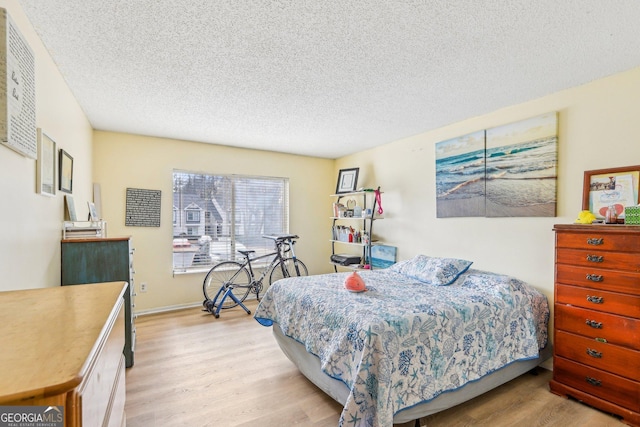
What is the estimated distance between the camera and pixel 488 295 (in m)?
2.40

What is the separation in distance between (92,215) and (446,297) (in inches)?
133

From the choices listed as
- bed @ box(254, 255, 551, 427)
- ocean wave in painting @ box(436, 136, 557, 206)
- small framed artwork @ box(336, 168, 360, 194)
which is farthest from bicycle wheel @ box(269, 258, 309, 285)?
ocean wave in painting @ box(436, 136, 557, 206)

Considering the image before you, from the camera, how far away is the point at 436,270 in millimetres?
2914

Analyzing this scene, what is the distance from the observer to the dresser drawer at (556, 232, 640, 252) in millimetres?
1932

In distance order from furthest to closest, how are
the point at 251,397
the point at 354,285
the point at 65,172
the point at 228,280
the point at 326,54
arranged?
1. the point at 228,280
2. the point at 354,285
3. the point at 65,172
4. the point at 251,397
5. the point at 326,54

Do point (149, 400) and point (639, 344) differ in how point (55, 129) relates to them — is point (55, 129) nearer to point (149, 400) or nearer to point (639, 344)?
point (149, 400)

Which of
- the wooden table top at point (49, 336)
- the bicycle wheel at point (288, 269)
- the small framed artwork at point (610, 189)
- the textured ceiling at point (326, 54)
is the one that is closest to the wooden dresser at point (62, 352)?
the wooden table top at point (49, 336)

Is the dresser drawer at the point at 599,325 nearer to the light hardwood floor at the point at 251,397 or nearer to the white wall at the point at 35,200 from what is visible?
the light hardwood floor at the point at 251,397

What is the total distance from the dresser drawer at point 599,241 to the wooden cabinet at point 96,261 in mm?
3435

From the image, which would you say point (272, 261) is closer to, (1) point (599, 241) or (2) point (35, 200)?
(2) point (35, 200)

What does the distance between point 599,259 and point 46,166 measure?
370 centimetres

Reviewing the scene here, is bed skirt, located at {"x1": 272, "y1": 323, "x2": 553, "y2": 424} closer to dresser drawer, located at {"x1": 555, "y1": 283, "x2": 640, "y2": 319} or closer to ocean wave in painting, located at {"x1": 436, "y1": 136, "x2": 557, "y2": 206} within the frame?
dresser drawer, located at {"x1": 555, "y1": 283, "x2": 640, "y2": 319}

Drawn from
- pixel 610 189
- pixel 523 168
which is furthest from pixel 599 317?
pixel 523 168

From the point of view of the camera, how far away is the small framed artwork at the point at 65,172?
7.30 ft
